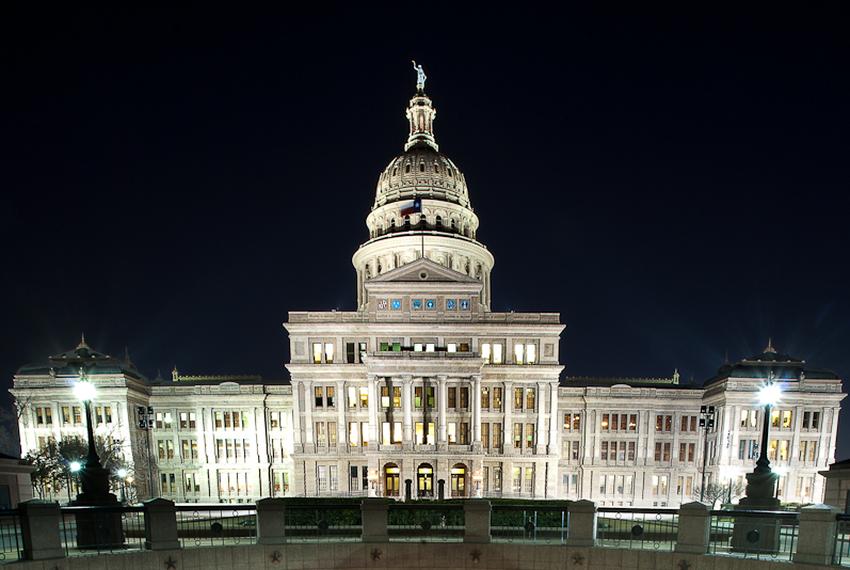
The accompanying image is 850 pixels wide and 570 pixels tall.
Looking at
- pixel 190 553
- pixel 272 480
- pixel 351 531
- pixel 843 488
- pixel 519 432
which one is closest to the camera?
pixel 190 553

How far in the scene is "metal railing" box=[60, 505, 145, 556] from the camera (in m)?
13.1

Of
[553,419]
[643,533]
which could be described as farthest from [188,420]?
[643,533]

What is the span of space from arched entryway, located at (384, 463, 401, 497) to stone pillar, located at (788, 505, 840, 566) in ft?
110

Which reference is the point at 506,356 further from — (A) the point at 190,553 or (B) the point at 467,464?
(A) the point at 190,553

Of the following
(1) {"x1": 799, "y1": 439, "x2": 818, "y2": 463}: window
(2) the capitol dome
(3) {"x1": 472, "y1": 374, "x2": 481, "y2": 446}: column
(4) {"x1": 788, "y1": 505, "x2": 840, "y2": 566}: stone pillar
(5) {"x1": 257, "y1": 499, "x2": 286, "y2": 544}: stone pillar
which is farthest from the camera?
(2) the capitol dome

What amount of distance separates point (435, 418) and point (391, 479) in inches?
290

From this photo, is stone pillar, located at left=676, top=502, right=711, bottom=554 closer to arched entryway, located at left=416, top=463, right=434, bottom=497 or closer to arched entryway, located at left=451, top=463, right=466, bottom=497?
arched entryway, located at left=451, top=463, right=466, bottom=497

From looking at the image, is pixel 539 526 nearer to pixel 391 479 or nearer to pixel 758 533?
pixel 758 533

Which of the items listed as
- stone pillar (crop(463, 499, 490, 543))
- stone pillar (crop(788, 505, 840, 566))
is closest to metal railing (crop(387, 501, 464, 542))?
stone pillar (crop(463, 499, 490, 543))

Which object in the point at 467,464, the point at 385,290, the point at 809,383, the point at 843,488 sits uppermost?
the point at 385,290

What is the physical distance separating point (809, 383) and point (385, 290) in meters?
46.6

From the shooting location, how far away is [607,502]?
46.1 meters

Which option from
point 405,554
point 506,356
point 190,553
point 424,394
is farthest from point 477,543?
point 506,356

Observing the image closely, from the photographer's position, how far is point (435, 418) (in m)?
41.9
